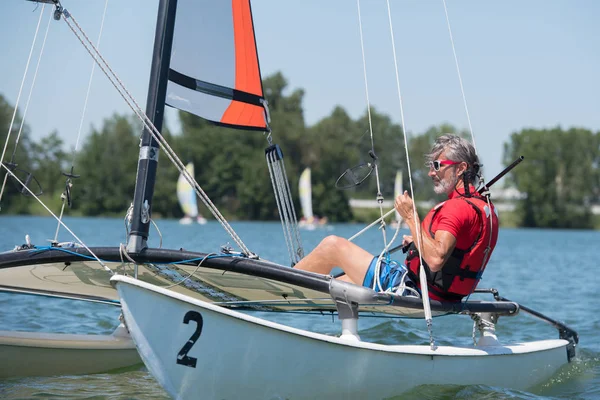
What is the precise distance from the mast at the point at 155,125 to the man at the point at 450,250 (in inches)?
37.2

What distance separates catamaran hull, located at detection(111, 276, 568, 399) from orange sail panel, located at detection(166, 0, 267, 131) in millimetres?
1690

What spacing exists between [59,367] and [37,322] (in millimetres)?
2589

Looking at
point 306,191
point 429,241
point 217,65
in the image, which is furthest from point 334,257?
point 306,191

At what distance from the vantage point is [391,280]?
4438 millimetres

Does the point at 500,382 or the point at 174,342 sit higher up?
the point at 174,342

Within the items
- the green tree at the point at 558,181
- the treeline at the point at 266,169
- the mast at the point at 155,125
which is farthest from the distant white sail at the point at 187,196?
the mast at the point at 155,125

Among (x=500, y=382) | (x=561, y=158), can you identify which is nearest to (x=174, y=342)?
(x=500, y=382)

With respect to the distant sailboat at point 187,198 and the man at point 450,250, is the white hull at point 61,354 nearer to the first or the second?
the man at point 450,250

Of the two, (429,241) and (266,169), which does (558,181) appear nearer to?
(266,169)

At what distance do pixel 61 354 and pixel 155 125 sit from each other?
1.89m

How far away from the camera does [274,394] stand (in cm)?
396

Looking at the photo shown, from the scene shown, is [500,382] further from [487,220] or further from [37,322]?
[37,322]

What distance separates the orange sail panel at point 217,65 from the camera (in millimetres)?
4914

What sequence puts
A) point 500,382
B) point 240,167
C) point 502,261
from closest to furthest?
point 500,382 → point 502,261 → point 240,167
